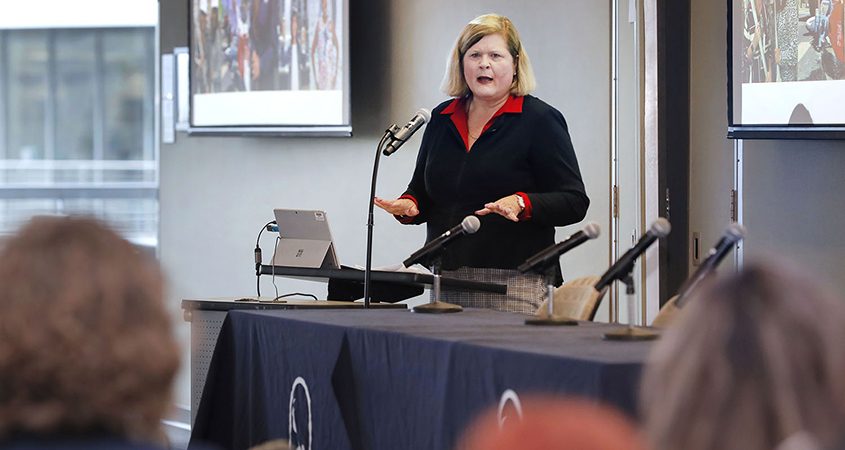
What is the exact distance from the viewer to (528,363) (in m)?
2.50

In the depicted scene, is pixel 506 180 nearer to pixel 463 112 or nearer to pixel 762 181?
pixel 463 112

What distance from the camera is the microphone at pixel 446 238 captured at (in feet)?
10.7

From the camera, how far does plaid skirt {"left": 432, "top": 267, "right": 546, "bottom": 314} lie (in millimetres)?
3947

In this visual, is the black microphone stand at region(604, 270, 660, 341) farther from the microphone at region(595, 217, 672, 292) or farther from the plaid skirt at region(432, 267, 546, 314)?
the plaid skirt at region(432, 267, 546, 314)

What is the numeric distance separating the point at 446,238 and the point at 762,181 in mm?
1751

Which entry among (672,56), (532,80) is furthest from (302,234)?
(672,56)

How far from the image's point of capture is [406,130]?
394 centimetres

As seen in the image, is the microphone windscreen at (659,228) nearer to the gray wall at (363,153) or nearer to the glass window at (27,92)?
the gray wall at (363,153)

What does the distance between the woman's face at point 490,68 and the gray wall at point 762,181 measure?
1.05m

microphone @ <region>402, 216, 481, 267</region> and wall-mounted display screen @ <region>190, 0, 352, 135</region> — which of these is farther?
wall-mounted display screen @ <region>190, 0, 352, 135</region>

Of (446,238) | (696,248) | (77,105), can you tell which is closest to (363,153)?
(696,248)

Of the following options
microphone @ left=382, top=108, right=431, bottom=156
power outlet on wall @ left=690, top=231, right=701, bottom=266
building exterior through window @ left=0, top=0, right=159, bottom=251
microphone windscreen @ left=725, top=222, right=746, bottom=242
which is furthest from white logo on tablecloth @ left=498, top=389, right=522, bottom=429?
building exterior through window @ left=0, top=0, right=159, bottom=251

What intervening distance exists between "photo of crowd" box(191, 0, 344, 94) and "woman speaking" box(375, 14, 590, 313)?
253cm

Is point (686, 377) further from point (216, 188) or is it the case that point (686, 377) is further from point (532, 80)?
point (216, 188)
